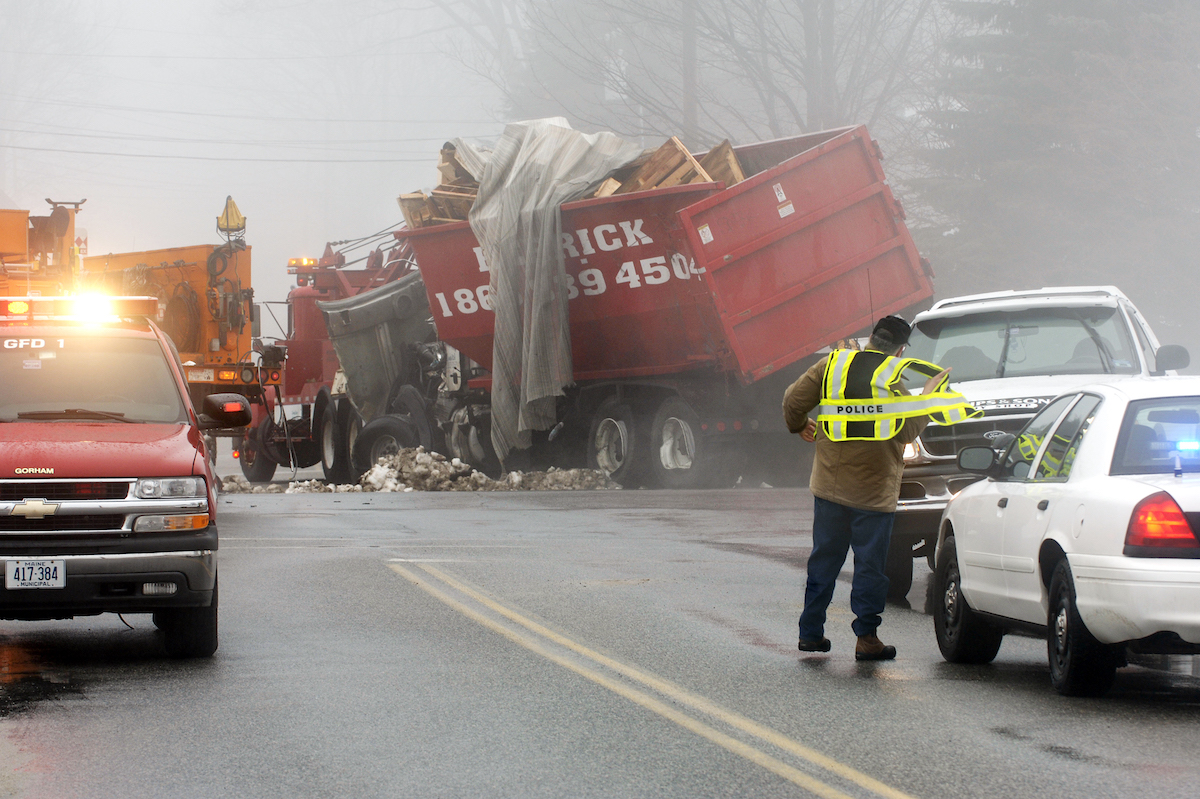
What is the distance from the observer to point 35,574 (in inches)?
279

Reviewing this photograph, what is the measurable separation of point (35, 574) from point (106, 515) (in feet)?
1.34

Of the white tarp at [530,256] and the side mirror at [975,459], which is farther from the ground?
the white tarp at [530,256]

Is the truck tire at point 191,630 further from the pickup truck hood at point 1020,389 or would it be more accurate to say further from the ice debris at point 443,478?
the ice debris at point 443,478

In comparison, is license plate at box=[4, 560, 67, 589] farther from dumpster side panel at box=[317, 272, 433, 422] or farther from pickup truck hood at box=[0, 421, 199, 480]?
dumpster side panel at box=[317, 272, 433, 422]

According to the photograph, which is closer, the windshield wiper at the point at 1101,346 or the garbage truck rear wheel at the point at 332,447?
the windshield wiper at the point at 1101,346

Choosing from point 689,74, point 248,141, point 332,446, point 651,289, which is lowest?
point 332,446

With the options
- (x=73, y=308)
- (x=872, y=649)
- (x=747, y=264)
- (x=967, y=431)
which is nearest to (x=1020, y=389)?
(x=967, y=431)

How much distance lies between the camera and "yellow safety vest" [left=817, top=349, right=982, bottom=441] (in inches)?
297

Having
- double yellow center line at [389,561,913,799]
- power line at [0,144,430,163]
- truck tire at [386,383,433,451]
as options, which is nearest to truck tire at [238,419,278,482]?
truck tire at [386,383,433,451]

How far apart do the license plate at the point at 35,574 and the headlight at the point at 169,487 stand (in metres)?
0.48

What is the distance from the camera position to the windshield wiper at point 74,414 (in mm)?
8016

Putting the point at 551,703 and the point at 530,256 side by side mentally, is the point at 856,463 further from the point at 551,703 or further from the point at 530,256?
the point at 530,256

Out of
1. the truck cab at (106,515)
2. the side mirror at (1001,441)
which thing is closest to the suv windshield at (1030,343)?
the side mirror at (1001,441)

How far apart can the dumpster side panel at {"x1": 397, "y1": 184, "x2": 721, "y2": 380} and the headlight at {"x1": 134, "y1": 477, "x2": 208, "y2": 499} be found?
417 inches
